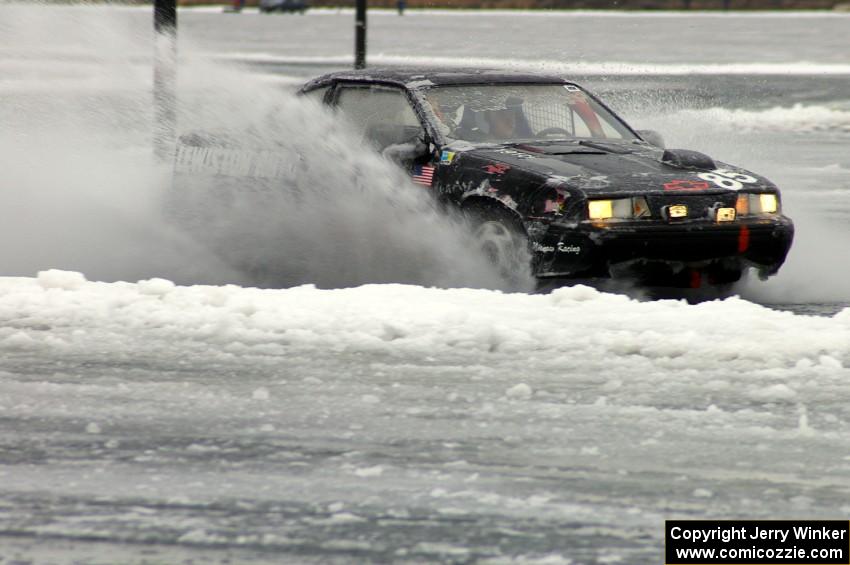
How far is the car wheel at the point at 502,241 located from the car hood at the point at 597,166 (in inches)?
11.6

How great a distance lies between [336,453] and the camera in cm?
504

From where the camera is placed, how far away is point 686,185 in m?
8.05

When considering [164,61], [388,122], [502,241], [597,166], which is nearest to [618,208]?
[597,166]

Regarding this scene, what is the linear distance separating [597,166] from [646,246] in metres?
0.62

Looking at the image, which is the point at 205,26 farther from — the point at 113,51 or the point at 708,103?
the point at 113,51

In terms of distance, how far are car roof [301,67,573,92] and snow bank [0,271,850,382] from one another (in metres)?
1.91

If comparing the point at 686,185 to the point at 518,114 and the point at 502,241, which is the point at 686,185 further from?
the point at 518,114

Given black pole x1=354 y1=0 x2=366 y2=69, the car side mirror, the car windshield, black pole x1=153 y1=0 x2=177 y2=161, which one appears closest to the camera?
the car windshield

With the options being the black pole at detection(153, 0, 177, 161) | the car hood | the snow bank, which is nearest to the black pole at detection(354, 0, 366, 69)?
the black pole at detection(153, 0, 177, 161)

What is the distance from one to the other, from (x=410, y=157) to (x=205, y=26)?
3979cm

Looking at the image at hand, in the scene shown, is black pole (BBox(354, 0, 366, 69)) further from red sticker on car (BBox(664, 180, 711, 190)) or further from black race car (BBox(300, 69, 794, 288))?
red sticker on car (BBox(664, 180, 711, 190))

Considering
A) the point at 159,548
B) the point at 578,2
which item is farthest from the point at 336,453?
the point at 578,2

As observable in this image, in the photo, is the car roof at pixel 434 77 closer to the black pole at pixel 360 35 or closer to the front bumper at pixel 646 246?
the front bumper at pixel 646 246

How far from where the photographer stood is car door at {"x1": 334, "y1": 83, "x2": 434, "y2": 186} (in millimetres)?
8586
